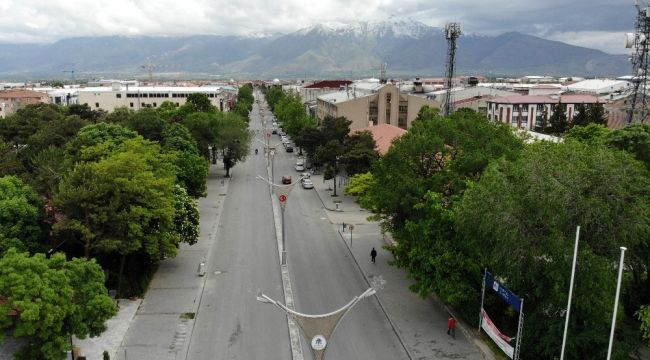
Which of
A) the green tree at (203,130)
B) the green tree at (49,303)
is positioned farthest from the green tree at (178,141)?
the green tree at (49,303)

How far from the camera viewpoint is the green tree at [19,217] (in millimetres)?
23716

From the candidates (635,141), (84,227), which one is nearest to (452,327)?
(84,227)

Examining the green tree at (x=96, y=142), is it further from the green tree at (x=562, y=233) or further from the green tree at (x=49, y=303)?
the green tree at (x=562, y=233)

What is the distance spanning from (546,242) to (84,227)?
18387 millimetres

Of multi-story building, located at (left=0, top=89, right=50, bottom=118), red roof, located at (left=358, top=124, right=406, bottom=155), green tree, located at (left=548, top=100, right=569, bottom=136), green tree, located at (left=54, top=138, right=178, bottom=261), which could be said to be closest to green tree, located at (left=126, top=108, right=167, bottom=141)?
red roof, located at (left=358, top=124, right=406, bottom=155)

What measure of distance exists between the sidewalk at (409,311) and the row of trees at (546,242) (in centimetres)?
127

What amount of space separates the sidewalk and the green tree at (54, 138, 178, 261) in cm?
1079

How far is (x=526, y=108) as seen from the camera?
86.9 metres

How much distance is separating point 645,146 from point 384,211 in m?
16.1

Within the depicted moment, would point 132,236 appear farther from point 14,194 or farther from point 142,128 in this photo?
point 142,128

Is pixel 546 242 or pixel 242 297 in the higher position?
pixel 546 242

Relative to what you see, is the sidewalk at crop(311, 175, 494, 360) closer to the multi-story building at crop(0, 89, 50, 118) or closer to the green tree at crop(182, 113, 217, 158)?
the green tree at crop(182, 113, 217, 158)

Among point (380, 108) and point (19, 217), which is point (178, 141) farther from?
point (380, 108)

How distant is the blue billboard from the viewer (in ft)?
63.9
